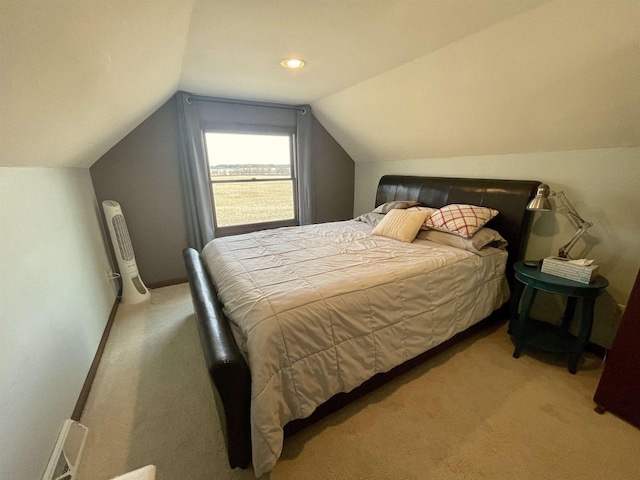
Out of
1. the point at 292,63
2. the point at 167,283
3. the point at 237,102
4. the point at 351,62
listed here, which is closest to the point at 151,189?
the point at 167,283

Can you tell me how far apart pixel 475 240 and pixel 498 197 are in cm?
56

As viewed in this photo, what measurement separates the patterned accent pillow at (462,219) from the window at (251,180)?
2.15 m

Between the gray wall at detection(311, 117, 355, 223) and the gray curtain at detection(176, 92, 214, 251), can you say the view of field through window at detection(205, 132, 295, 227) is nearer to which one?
the gray curtain at detection(176, 92, 214, 251)

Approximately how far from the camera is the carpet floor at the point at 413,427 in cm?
126

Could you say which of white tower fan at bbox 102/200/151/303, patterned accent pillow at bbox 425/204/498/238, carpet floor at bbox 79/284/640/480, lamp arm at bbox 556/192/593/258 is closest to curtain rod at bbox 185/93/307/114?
white tower fan at bbox 102/200/151/303

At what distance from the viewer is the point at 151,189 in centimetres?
300

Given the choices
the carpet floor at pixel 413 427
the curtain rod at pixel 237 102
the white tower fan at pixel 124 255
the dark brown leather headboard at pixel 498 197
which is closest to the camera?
the carpet floor at pixel 413 427

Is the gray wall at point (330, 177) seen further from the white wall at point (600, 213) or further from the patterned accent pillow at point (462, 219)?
the white wall at point (600, 213)

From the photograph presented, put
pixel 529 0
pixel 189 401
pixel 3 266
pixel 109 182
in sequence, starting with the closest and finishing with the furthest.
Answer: pixel 3 266
pixel 529 0
pixel 189 401
pixel 109 182

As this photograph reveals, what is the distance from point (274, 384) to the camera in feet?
3.83

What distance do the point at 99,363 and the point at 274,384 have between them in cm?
167

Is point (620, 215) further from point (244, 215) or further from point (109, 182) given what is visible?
point (109, 182)

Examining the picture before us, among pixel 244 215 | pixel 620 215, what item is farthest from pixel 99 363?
pixel 620 215

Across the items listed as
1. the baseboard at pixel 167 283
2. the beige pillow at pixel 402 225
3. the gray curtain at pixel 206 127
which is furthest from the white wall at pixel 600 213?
the baseboard at pixel 167 283
